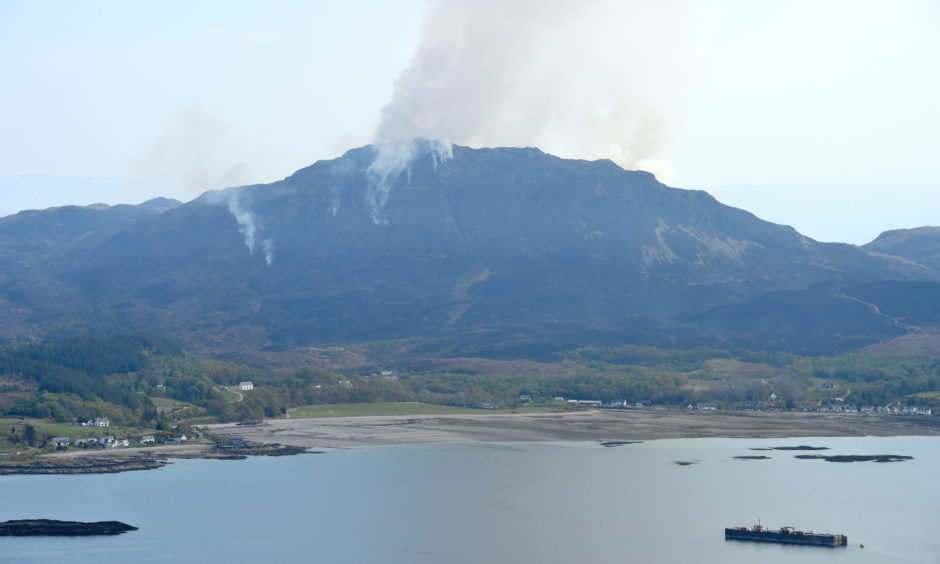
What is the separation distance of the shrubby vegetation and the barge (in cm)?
5193

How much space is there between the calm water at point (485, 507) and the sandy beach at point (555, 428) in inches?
374

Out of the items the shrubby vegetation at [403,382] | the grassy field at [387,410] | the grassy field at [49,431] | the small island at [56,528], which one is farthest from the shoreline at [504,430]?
the small island at [56,528]

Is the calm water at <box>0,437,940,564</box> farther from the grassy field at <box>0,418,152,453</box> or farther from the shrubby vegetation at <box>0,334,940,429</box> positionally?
the shrubby vegetation at <box>0,334,940,429</box>

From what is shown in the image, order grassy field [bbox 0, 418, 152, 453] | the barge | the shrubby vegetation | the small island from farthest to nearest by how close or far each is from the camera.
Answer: the shrubby vegetation, grassy field [bbox 0, 418, 152, 453], the small island, the barge

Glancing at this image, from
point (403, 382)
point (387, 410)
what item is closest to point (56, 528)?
point (387, 410)

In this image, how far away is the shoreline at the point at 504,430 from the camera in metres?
86.3

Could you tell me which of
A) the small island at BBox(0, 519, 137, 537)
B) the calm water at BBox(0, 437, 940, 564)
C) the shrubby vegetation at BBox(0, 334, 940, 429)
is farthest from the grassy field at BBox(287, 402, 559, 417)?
the small island at BBox(0, 519, 137, 537)

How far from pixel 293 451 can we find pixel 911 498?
132 ft

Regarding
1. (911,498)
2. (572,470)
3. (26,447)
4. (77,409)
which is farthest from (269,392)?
(911,498)

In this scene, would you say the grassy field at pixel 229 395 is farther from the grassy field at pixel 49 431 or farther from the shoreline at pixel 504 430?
the grassy field at pixel 49 431

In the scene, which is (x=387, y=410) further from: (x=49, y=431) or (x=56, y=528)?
(x=56, y=528)

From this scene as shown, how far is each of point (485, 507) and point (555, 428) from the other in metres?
40.0

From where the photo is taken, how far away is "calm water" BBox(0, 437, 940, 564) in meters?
54.8

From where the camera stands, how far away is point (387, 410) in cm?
11950
